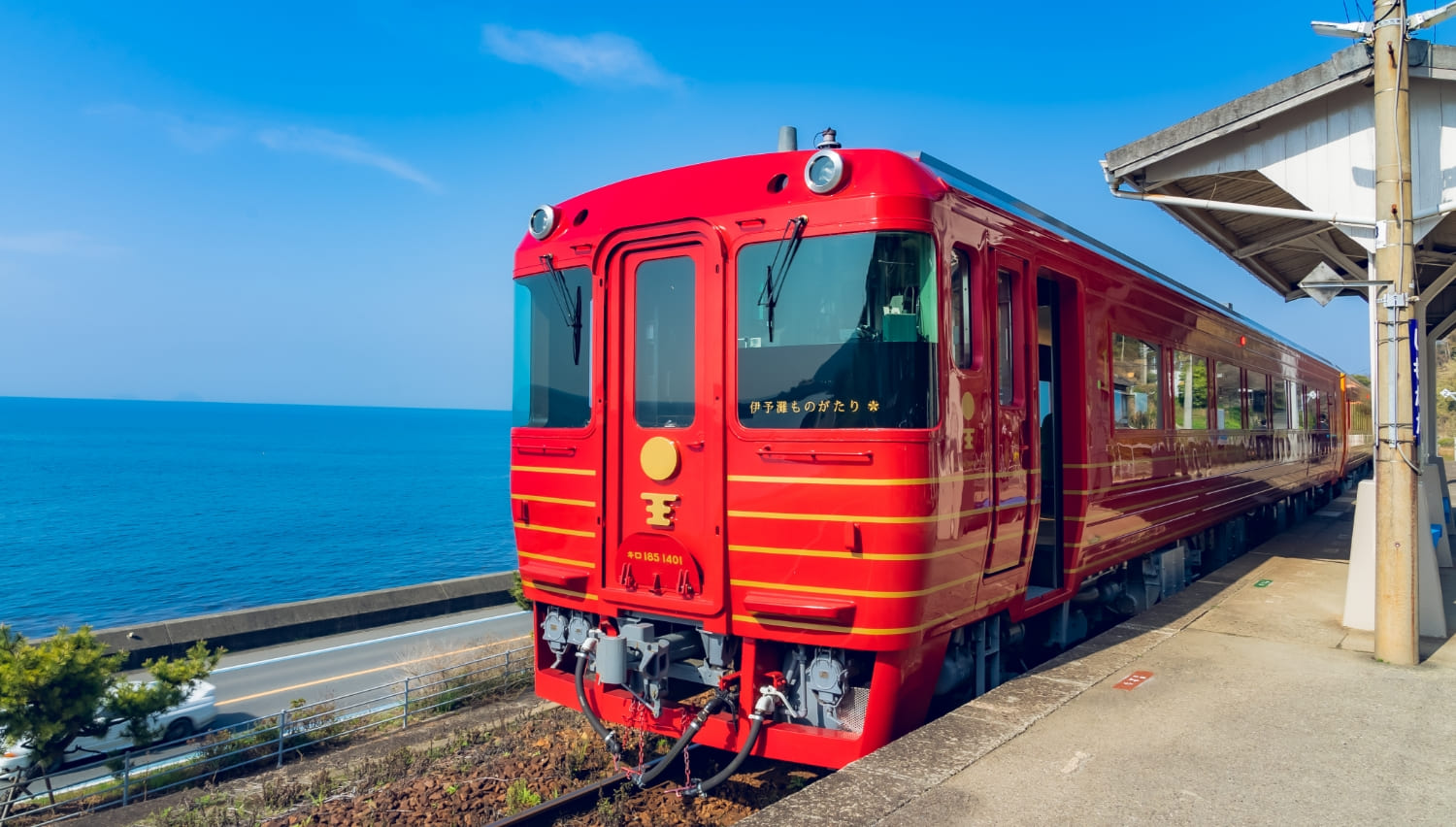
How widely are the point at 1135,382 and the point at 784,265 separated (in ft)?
13.8

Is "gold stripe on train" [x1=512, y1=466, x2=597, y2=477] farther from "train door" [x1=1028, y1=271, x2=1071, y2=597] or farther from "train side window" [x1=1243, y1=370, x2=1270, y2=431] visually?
"train side window" [x1=1243, y1=370, x2=1270, y2=431]

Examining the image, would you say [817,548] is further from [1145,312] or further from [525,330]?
[1145,312]

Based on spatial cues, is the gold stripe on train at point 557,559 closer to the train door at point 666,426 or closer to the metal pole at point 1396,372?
the train door at point 666,426

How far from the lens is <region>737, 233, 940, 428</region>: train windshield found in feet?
15.0

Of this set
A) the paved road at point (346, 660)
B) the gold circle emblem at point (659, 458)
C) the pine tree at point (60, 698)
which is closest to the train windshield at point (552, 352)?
the gold circle emblem at point (659, 458)

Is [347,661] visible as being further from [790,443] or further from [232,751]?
[790,443]

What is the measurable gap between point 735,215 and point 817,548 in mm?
1835

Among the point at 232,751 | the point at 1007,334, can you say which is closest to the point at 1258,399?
the point at 1007,334

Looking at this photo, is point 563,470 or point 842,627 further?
point 563,470

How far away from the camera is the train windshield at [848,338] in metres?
4.58

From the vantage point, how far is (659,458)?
5.16 m

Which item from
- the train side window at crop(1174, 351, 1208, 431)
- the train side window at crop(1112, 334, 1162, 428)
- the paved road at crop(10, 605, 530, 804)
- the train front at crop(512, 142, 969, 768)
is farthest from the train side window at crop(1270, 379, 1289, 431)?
A: the paved road at crop(10, 605, 530, 804)

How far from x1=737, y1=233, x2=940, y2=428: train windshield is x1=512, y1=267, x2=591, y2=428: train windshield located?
49.6 inches

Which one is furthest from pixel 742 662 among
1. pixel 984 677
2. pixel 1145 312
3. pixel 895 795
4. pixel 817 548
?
pixel 1145 312
